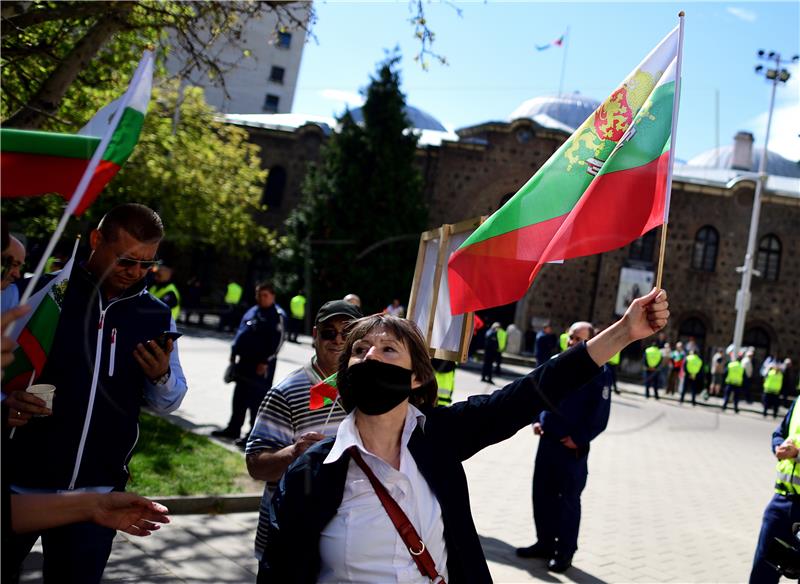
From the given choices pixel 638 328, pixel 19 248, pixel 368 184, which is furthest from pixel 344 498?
pixel 368 184

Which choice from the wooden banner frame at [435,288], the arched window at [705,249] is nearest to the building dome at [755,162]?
the arched window at [705,249]

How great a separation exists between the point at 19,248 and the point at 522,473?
8776 mm

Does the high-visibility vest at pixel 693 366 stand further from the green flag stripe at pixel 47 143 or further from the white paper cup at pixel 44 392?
the green flag stripe at pixel 47 143

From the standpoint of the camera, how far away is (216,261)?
40.9 m

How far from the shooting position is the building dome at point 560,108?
153 ft

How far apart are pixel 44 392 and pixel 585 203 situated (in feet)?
8.02

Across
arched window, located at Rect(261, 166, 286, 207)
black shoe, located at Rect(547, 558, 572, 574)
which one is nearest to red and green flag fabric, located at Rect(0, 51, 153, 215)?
black shoe, located at Rect(547, 558, 572, 574)

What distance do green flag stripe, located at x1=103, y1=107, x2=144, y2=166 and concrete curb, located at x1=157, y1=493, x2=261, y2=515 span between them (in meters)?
4.91

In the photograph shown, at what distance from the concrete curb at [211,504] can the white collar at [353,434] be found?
15.1 feet

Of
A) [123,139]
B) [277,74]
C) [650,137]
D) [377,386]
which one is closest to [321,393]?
[377,386]

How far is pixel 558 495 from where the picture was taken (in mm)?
6895

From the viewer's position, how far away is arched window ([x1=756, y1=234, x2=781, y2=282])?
39250 mm

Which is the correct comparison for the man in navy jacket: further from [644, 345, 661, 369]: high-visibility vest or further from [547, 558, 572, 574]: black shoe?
[644, 345, 661, 369]: high-visibility vest

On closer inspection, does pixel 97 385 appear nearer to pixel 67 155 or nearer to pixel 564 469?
pixel 67 155
